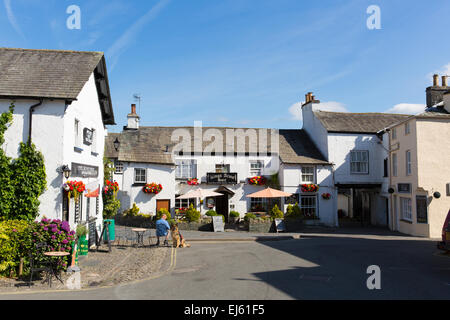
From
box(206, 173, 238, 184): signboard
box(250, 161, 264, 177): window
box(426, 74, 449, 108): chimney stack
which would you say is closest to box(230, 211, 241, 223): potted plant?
box(206, 173, 238, 184): signboard

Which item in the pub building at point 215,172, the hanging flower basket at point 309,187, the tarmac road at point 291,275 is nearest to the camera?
the tarmac road at point 291,275

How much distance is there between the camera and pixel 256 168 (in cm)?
2784

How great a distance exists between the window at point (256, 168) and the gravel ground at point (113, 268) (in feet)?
41.2

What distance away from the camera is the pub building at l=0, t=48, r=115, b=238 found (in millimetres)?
12461

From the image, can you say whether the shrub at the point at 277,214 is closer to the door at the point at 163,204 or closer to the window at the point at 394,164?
the door at the point at 163,204

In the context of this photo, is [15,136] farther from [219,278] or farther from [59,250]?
[219,278]

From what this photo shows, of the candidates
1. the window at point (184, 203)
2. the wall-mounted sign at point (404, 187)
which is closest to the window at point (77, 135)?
the window at point (184, 203)

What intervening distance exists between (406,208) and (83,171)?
19.9m

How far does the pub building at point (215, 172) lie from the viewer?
2642 cm

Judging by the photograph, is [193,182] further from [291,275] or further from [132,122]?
[291,275]

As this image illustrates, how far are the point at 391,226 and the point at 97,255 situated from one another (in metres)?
19.7

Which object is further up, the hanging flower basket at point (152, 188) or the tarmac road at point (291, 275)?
the hanging flower basket at point (152, 188)

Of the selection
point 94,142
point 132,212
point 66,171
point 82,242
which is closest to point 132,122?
point 132,212

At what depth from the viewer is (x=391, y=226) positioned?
984 inches
